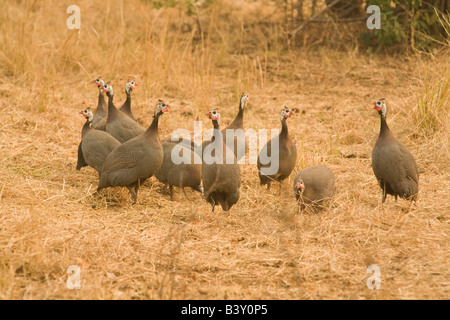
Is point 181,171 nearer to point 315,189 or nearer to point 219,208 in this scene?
point 219,208

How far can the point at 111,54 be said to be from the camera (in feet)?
27.0

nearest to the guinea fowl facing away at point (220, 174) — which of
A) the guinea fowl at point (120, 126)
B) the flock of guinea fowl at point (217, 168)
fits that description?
the flock of guinea fowl at point (217, 168)

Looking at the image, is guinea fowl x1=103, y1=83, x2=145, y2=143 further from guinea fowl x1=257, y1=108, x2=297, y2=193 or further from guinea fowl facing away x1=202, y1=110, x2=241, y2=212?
guinea fowl x1=257, y1=108, x2=297, y2=193

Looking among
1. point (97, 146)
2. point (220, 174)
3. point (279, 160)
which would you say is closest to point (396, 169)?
point (279, 160)

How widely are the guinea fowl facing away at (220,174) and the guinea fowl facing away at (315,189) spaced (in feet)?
1.63

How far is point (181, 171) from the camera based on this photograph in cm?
523

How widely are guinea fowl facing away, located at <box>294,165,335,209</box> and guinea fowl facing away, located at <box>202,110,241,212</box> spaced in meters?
0.50

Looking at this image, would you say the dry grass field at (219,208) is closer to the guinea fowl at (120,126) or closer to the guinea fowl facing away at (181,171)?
the guinea fowl facing away at (181,171)

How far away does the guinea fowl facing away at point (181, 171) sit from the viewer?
17.3 ft

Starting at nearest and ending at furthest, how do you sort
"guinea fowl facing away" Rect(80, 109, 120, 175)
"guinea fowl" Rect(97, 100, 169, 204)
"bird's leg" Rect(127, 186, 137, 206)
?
"guinea fowl" Rect(97, 100, 169, 204) → "bird's leg" Rect(127, 186, 137, 206) → "guinea fowl facing away" Rect(80, 109, 120, 175)

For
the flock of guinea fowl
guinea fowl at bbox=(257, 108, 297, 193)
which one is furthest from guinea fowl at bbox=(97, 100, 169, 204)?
guinea fowl at bbox=(257, 108, 297, 193)

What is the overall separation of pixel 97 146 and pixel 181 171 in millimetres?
751

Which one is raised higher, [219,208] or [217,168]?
[217,168]

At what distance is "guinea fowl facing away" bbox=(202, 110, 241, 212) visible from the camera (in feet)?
15.6
